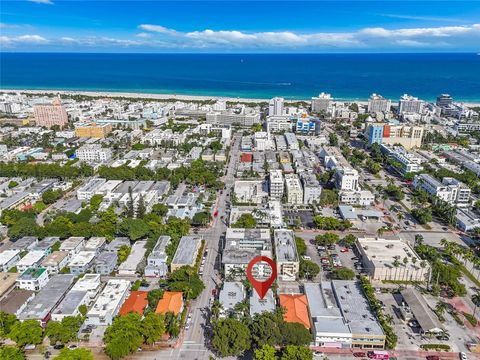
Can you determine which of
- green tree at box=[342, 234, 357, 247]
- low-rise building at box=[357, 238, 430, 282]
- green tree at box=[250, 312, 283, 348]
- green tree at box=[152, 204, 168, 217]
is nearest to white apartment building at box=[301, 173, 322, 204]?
green tree at box=[342, 234, 357, 247]

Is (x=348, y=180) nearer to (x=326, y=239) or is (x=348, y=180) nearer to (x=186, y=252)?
(x=326, y=239)

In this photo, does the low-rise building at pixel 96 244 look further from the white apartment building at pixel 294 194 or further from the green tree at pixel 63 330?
the white apartment building at pixel 294 194

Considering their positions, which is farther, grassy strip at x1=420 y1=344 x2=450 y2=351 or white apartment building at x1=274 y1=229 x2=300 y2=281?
white apartment building at x1=274 y1=229 x2=300 y2=281

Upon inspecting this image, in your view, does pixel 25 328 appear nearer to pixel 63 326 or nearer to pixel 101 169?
pixel 63 326

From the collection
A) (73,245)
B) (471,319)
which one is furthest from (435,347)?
(73,245)

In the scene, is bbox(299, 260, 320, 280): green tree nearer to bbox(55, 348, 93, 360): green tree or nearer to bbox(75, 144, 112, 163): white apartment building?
bbox(55, 348, 93, 360): green tree

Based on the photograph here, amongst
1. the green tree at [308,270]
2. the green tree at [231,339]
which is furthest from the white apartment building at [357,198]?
the green tree at [231,339]

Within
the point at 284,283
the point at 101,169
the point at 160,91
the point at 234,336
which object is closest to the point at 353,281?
the point at 284,283
